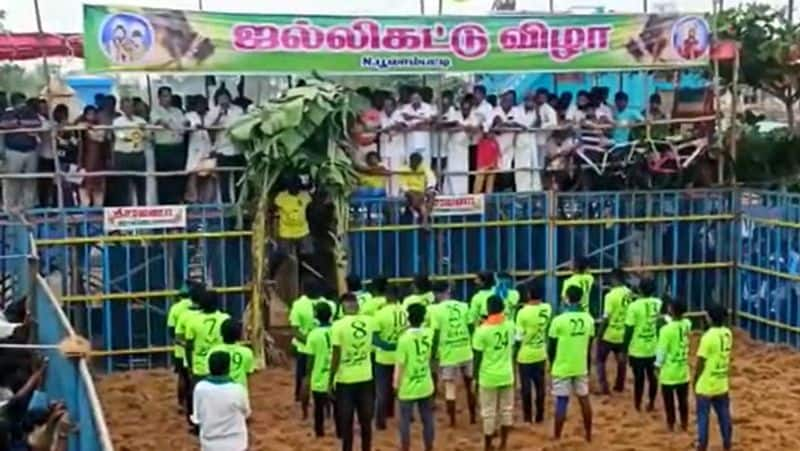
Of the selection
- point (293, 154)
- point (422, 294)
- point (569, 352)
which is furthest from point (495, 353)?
point (293, 154)

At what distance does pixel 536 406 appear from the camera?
1423 centimetres

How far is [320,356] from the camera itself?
1270 centimetres

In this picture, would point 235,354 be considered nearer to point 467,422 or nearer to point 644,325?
point 467,422

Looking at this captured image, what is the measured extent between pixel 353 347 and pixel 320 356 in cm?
63

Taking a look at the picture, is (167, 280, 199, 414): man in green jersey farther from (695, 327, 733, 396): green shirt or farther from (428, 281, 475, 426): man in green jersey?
(695, 327, 733, 396): green shirt

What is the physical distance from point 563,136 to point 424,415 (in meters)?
6.53

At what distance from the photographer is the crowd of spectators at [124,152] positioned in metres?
16.8

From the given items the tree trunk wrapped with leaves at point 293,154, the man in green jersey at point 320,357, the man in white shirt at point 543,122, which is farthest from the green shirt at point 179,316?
the man in white shirt at point 543,122

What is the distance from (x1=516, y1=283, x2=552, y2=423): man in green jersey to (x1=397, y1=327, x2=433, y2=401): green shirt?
1208 millimetres

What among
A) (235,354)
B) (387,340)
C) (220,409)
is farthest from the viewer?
(387,340)

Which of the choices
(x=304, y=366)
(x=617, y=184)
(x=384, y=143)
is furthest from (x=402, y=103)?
(x=304, y=366)

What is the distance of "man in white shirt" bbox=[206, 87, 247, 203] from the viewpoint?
17.2 metres

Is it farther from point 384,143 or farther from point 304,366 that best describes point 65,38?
point 304,366

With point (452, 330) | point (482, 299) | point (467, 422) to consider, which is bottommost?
point (467, 422)
